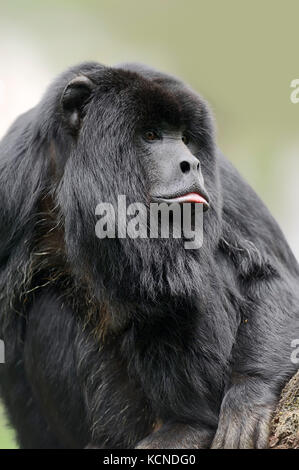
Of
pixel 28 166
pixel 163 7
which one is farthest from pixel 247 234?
pixel 163 7

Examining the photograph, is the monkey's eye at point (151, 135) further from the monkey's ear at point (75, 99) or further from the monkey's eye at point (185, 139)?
the monkey's ear at point (75, 99)

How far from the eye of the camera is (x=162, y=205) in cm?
394

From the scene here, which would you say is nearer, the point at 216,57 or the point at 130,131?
the point at 130,131

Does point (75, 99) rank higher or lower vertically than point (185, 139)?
higher

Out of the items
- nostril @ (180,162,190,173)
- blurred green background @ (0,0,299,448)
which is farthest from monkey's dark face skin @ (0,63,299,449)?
blurred green background @ (0,0,299,448)

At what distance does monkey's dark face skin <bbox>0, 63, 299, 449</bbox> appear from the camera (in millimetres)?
4008

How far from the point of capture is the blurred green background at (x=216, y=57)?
997 cm

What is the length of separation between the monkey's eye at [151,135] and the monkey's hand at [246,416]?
136 cm

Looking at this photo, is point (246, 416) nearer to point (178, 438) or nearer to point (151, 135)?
point (178, 438)

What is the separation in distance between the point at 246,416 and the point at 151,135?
4.91 ft

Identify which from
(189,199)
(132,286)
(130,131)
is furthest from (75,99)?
(132,286)

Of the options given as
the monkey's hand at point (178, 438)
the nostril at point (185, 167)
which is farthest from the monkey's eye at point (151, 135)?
the monkey's hand at point (178, 438)

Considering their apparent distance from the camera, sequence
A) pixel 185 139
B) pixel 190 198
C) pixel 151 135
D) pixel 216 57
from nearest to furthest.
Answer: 1. pixel 190 198
2. pixel 151 135
3. pixel 185 139
4. pixel 216 57

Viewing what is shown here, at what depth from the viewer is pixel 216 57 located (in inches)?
408
